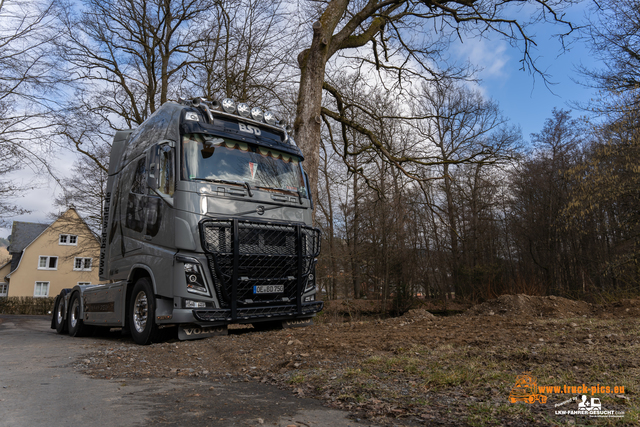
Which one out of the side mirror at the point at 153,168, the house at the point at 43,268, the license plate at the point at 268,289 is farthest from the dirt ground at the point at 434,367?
the house at the point at 43,268

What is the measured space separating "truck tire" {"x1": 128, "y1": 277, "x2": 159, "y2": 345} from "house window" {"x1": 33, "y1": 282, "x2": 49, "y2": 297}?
40.2 meters

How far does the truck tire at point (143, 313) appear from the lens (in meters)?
6.59

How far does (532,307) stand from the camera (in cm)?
983

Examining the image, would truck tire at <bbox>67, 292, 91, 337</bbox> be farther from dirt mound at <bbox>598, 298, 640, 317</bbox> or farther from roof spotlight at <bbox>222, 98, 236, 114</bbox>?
dirt mound at <bbox>598, 298, 640, 317</bbox>

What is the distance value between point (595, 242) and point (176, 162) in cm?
2633

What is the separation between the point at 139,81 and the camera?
58.5 ft

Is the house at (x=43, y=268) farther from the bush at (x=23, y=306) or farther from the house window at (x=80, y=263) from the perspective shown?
the bush at (x=23, y=306)

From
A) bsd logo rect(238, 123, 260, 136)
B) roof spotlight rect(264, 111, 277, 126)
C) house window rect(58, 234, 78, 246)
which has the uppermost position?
house window rect(58, 234, 78, 246)

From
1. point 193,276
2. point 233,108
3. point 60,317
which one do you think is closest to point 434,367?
point 193,276

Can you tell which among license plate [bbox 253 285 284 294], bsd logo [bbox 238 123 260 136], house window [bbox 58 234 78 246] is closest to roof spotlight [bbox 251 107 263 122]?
bsd logo [bbox 238 123 260 136]

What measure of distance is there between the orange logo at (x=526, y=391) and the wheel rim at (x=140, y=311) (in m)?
5.73

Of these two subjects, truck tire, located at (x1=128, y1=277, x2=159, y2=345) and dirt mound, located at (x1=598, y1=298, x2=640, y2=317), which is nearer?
truck tire, located at (x1=128, y1=277, x2=159, y2=345)

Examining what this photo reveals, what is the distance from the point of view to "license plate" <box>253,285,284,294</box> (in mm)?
6676

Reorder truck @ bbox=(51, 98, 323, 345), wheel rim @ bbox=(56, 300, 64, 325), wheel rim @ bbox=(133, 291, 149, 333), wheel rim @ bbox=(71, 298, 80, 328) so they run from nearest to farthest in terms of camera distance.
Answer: truck @ bbox=(51, 98, 323, 345), wheel rim @ bbox=(133, 291, 149, 333), wheel rim @ bbox=(71, 298, 80, 328), wheel rim @ bbox=(56, 300, 64, 325)
